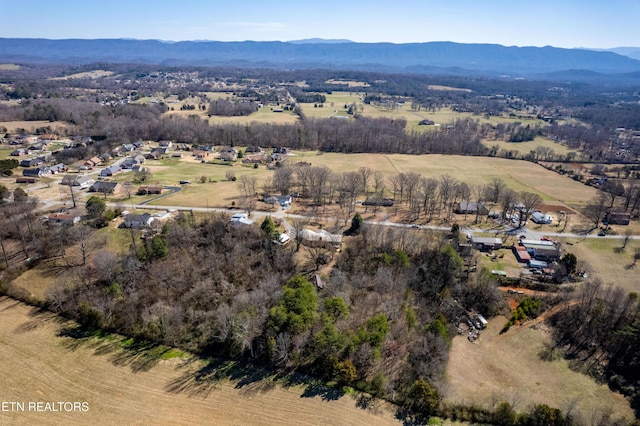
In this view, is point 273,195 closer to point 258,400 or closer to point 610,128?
point 258,400

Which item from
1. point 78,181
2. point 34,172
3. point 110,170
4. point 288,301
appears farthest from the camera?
point 110,170

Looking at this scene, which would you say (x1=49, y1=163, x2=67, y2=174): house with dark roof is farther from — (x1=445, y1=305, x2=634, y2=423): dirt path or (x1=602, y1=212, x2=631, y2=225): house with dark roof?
(x1=602, y1=212, x2=631, y2=225): house with dark roof

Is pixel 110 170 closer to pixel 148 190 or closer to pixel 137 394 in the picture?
pixel 148 190

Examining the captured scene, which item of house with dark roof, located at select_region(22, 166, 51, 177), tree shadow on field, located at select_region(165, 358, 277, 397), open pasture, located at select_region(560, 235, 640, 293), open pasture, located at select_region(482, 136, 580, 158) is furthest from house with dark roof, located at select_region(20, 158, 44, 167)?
open pasture, located at select_region(482, 136, 580, 158)

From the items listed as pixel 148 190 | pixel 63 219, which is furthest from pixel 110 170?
pixel 63 219

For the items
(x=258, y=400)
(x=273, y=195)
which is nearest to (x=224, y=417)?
(x=258, y=400)

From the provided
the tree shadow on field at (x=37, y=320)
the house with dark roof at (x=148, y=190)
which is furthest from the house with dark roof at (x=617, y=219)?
the house with dark roof at (x=148, y=190)
